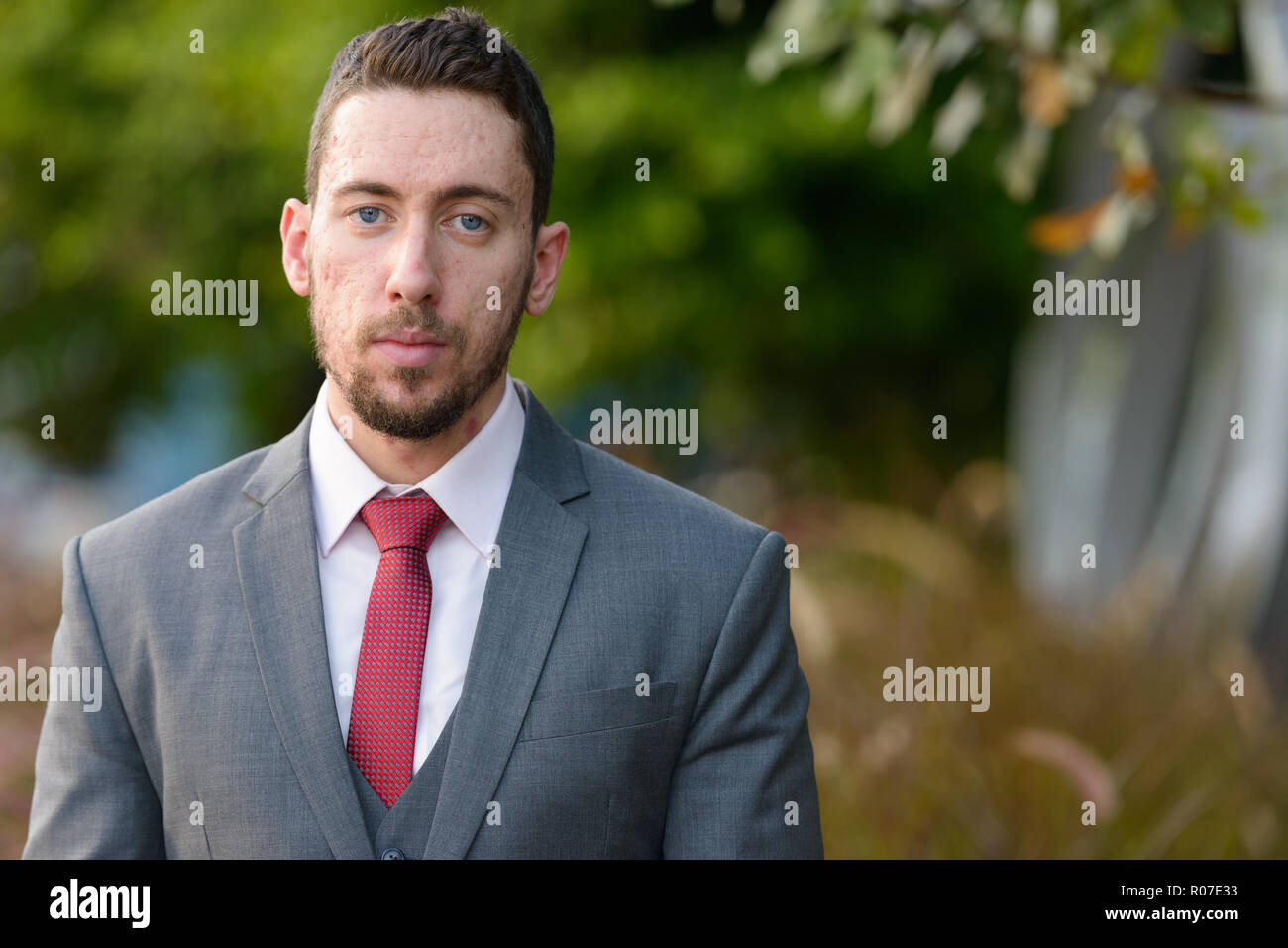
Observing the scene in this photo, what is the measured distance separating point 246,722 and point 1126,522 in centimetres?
800

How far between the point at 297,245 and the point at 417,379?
1.28 feet

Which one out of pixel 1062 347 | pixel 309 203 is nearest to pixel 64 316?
pixel 1062 347

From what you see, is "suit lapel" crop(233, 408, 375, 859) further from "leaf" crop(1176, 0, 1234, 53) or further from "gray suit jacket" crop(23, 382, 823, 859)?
"leaf" crop(1176, 0, 1234, 53)

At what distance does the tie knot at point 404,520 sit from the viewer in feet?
7.86

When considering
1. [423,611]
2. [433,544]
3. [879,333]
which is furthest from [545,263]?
[879,333]

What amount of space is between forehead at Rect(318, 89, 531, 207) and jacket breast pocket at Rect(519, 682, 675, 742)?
877mm

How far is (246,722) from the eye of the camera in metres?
2.30

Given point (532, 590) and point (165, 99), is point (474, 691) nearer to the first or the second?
point (532, 590)

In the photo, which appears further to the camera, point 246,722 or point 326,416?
point 326,416

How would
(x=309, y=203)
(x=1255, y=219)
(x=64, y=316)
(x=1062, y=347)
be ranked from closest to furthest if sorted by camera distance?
(x=309, y=203), (x=1255, y=219), (x=1062, y=347), (x=64, y=316)

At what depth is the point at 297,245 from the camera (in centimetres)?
248

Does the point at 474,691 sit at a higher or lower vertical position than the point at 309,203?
lower

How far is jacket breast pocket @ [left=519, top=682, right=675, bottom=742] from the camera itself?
231cm

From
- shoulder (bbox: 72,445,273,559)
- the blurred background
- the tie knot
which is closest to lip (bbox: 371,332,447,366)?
the tie knot
